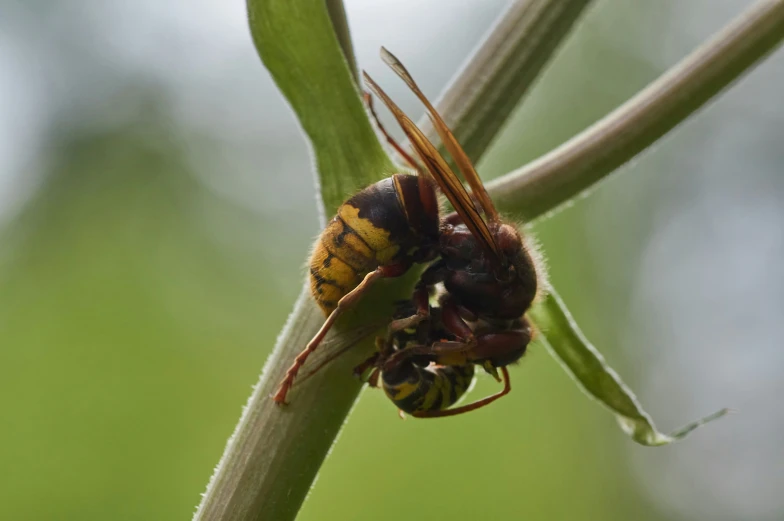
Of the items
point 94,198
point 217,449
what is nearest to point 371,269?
point 217,449

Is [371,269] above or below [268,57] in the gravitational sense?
below

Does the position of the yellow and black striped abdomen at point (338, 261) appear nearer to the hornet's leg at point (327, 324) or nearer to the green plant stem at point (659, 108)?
the hornet's leg at point (327, 324)

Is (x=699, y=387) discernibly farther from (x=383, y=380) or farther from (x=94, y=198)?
(x=383, y=380)

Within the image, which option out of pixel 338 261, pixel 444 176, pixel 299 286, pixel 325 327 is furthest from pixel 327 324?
Answer: pixel 299 286

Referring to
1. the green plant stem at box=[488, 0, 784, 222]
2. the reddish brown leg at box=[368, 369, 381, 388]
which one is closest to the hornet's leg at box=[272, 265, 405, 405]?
the reddish brown leg at box=[368, 369, 381, 388]

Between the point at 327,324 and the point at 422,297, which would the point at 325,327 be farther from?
the point at 422,297

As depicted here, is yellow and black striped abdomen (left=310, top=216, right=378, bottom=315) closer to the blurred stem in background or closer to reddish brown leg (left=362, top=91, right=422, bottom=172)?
the blurred stem in background

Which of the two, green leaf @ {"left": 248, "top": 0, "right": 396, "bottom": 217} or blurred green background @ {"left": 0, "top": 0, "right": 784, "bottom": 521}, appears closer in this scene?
green leaf @ {"left": 248, "top": 0, "right": 396, "bottom": 217}
